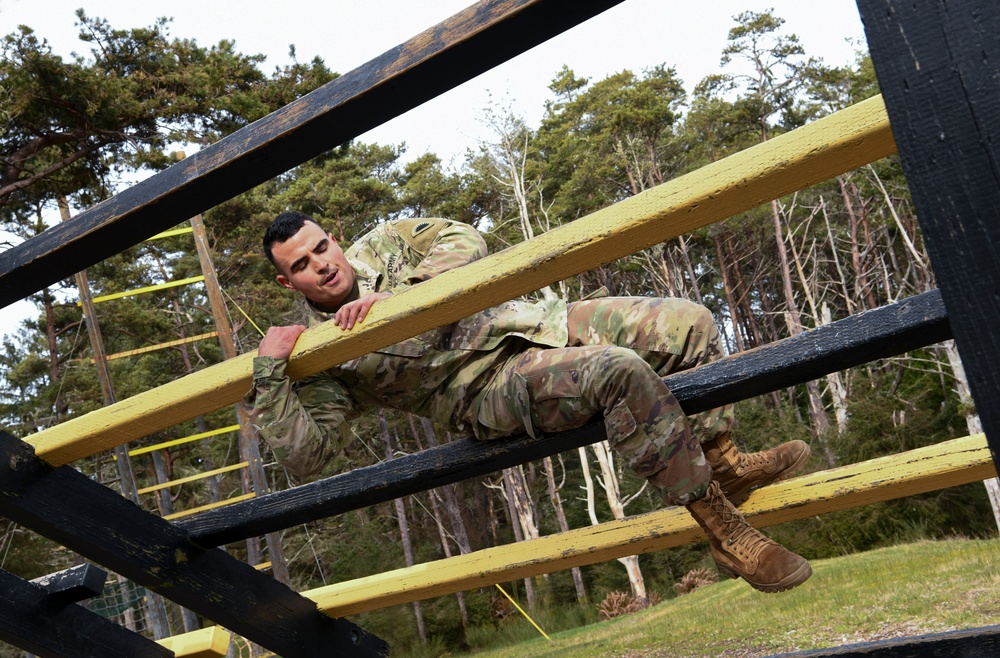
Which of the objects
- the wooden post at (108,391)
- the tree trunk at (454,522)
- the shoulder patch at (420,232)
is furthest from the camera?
the tree trunk at (454,522)

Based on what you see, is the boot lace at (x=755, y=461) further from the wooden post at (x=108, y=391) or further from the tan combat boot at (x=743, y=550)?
the wooden post at (x=108, y=391)

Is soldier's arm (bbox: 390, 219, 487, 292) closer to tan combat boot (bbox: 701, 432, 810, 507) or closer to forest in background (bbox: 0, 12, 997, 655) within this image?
tan combat boot (bbox: 701, 432, 810, 507)

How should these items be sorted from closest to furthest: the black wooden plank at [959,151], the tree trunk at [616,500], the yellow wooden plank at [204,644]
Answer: the black wooden plank at [959,151]
the yellow wooden plank at [204,644]
the tree trunk at [616,500]

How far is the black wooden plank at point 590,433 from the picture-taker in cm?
170

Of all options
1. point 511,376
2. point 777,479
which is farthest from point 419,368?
point 777,479

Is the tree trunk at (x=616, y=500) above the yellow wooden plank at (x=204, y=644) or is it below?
below

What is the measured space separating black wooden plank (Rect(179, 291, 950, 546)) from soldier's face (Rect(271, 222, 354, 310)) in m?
0.46

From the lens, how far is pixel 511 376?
7.39 feet

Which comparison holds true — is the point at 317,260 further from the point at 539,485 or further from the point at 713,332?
the point at 539,485

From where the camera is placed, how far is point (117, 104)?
11.7m

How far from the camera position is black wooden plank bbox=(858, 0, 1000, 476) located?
0.99 meters

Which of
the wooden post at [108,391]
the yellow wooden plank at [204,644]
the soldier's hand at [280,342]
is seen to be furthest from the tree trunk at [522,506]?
the soldier's hand at [280,342]

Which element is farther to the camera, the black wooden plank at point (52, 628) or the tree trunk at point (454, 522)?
the tree trunk at point (454, 522)

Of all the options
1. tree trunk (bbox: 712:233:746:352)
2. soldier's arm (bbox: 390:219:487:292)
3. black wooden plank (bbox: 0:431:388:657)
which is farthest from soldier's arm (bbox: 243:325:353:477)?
tree trunk (bbox: 712:233:746:352)
